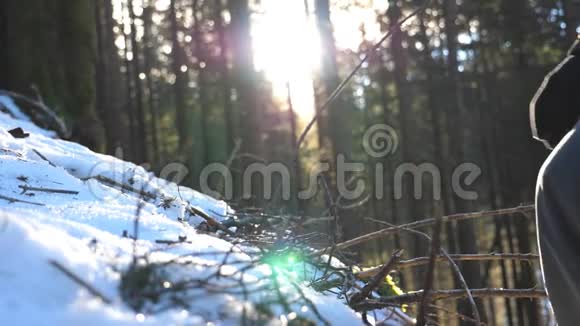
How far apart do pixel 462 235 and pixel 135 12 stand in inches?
506

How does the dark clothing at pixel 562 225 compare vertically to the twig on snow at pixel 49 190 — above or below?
below

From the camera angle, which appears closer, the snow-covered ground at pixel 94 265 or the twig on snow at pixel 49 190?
the snow-covered ground at pixel 94 265

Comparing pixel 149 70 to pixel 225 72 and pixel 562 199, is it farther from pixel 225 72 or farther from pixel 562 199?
pixel 562 199

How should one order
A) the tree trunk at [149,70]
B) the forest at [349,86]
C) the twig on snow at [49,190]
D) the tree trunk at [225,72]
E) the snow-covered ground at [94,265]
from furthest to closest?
the tree trunk at [225,72] < the tree trunk at [149,70] < the forest at [349,86] < the twig on snow at [49,190] < the snow-covered ground at [94,265]

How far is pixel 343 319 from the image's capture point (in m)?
1.47

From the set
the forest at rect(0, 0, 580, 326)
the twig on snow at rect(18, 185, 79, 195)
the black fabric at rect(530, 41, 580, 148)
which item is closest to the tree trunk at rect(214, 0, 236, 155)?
the forest at rect(0, 0, 580, 326)

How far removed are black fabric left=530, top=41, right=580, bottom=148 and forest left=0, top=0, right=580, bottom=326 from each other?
14.9 feet

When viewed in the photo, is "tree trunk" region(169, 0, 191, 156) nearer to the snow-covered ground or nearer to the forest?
the forest

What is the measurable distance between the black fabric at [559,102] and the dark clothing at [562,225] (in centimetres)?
18

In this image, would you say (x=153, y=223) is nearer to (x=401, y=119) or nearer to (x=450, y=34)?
(x=450, y=34)

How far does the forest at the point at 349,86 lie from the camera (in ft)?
22.3

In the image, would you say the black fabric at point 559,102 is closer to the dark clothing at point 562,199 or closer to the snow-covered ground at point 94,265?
the dark clothing at point 562,199

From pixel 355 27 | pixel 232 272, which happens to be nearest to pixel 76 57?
pixel 232 272

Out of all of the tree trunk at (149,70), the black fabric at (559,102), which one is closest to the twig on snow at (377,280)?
the black fabric at (559,102)
